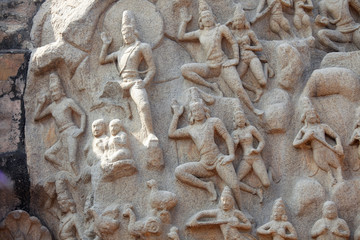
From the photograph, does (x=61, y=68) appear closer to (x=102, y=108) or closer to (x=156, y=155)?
(x=102, y=108)

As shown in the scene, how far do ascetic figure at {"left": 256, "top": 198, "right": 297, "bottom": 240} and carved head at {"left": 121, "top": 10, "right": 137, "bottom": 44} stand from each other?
9.42 feet

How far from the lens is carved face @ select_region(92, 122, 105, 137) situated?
8.12 meters

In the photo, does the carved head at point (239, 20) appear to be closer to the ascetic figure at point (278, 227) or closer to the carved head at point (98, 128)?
the carved head at point (98, 128)

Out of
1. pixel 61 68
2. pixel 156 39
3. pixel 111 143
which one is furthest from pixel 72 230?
pixel 156 39

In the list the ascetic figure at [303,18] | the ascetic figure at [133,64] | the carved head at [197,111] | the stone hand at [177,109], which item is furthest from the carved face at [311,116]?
the ascetic figure at [133,64]

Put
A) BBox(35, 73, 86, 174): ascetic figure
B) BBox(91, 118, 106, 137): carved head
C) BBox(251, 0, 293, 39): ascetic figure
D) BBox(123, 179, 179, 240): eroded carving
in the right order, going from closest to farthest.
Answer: BBox(123, 179, 179, 240): eroded carving, BBox(91, 118, 106, 137): carved head, BBox(35, 73, 86, 174): ascetic figure, BBox(251, 0, 293, 39): ascetic figure

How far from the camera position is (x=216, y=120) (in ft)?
26.2

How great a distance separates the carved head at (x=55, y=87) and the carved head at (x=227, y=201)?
266 centimetres

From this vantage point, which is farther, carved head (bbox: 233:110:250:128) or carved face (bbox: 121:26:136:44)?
carved face (bbox: 121:26:136:44)

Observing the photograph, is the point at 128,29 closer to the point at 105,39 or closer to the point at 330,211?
the point at 105,39

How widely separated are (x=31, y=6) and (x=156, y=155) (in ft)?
10.3

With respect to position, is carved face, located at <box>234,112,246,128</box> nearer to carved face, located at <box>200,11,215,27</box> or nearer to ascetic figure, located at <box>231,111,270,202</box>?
ascetic figure, located at <box>231,111,270,202</box>

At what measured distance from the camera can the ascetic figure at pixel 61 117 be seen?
27.4ft

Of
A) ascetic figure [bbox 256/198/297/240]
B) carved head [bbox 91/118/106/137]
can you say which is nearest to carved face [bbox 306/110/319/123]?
ascetic figure [bbox 256/198/297/240]
